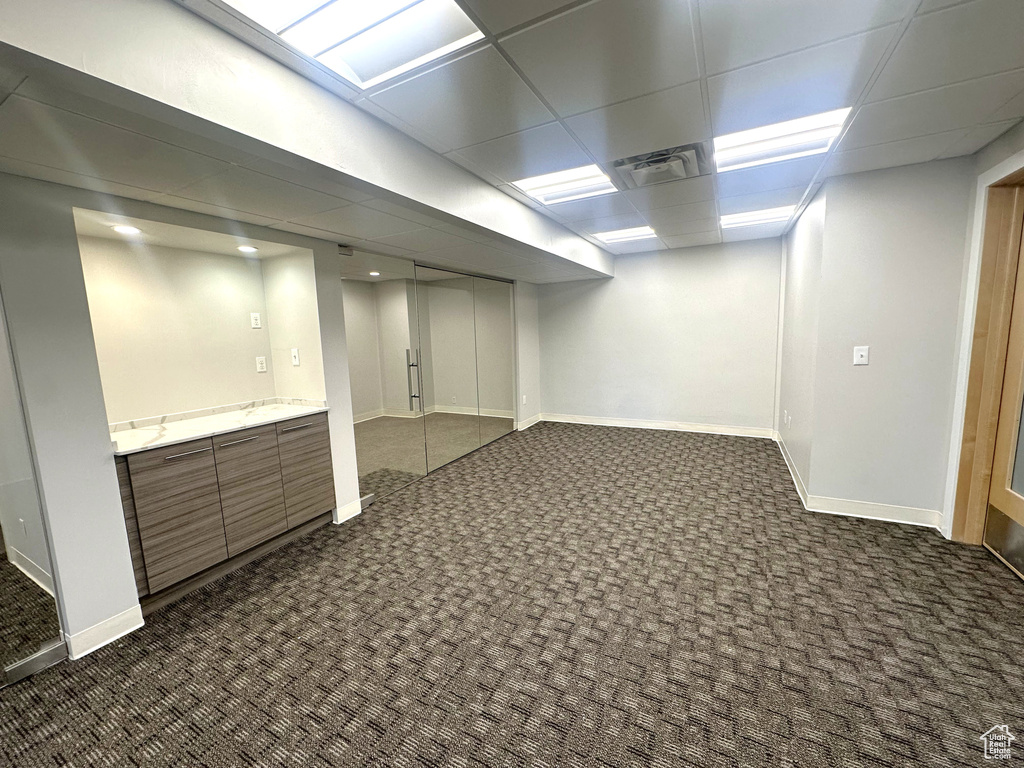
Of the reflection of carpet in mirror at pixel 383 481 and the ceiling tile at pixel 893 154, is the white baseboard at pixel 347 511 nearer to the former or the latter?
the reflection of carpet in mirror at pixel 383 481

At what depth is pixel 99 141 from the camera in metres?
1.47

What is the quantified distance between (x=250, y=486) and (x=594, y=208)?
130 inches

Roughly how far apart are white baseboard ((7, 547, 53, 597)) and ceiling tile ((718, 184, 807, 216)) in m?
4.89

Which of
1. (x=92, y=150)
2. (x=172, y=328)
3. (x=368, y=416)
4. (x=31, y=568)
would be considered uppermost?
(x=92, y=150)

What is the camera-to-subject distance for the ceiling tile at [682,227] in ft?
13.0

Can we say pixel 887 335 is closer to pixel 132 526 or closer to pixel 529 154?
pixel 529 154

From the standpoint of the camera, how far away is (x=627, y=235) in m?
4.55

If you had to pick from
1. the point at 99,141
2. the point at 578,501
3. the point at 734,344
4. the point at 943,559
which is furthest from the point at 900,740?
the point at 734,344

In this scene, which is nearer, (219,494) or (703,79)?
(703,79)

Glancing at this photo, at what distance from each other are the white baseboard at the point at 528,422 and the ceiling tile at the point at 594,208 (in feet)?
10.4

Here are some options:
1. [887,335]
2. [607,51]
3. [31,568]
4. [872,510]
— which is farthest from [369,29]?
[872,510]

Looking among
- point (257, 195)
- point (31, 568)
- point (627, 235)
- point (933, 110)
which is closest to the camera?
point (933, 110)

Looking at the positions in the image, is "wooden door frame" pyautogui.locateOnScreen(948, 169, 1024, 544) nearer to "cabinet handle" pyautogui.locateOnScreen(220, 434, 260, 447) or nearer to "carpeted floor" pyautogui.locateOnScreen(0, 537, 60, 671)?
"cabinet handle" pyautogui.locateOnScreen(220, 434, 260, 447)
